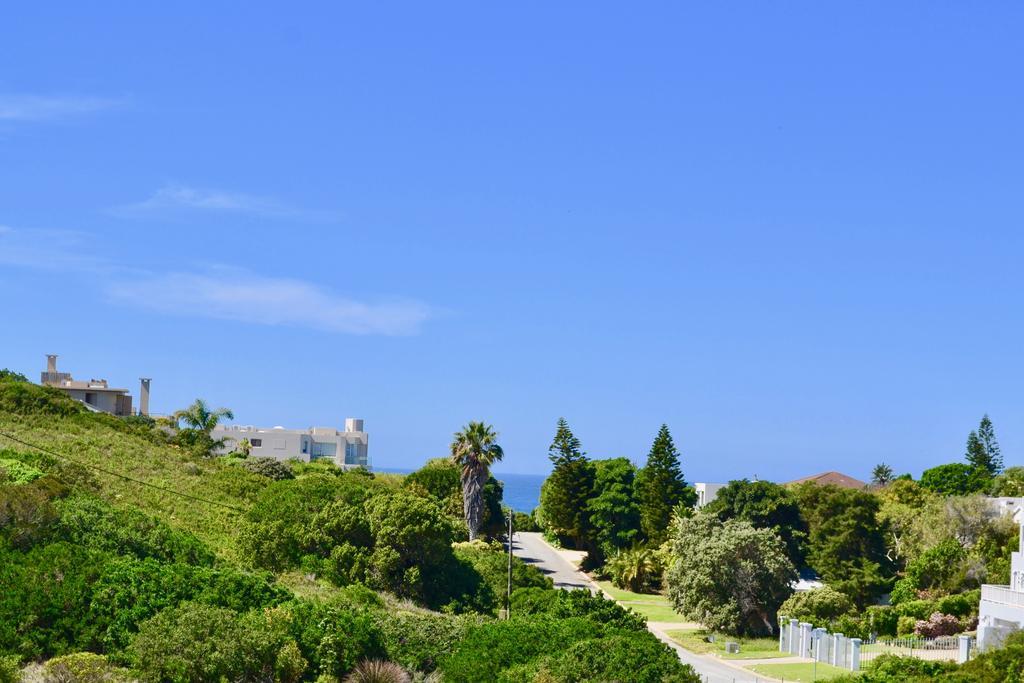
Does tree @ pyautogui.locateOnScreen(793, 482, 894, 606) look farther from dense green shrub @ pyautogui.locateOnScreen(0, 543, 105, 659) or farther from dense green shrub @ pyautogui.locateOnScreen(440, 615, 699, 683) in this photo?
dense green shrub @ pyautogui.locateOnScreen(0, 543, 105, 659)

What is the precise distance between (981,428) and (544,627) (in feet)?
268

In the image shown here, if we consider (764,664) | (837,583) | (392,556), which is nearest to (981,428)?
(837,583)

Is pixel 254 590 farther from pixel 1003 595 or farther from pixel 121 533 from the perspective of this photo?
pixel 1003 595

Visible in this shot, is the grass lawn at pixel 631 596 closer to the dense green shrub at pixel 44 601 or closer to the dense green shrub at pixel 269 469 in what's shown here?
the dense green shrub at pixel 269 469

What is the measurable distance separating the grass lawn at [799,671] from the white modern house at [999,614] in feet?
16.1

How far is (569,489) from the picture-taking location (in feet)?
259

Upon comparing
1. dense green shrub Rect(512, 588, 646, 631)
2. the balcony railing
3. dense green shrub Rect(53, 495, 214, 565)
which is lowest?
dense green shrub Rect(512, 588, 646, 631)

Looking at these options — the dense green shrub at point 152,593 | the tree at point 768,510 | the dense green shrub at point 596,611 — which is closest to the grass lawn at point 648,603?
the tree at point 768,510

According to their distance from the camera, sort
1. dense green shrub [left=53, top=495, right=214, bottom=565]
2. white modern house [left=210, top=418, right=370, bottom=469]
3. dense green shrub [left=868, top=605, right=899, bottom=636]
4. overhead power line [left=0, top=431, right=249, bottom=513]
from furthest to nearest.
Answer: white modern house [left=210, top=418, right=370, bottom=469], overhead power line [left=0, top=431, right=249, bottom=513], dense green shrub [left=868, top=605, right=899, bottom=636], dense green shrub [left=53, top=495, right=214, bottom=565]

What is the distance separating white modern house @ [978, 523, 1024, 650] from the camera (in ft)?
133

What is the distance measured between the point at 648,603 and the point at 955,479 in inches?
1331

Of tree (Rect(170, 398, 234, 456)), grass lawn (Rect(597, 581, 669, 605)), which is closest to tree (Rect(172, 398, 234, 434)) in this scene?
tree (Rect(170, 398, 234, 456))

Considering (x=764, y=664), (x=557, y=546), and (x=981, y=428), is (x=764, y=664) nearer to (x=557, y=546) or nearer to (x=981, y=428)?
(x=557, y=546)

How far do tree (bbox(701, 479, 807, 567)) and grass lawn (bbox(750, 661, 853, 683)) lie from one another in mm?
22810
